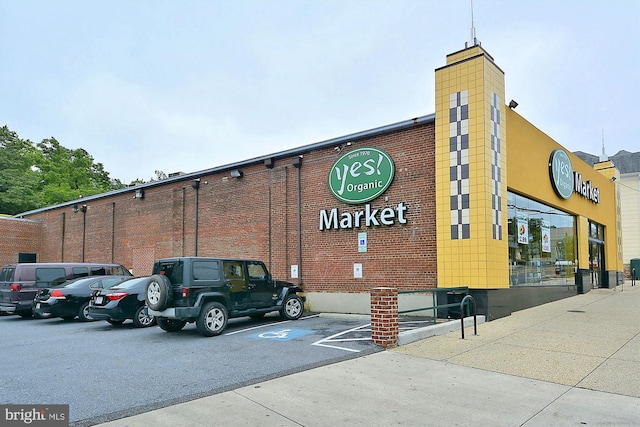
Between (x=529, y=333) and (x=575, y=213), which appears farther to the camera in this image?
(x=575, y=213)

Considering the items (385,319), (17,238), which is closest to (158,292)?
(385,319)

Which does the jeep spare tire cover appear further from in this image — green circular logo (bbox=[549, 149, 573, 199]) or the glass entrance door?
the glass entrance door

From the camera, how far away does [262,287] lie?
36.6ft

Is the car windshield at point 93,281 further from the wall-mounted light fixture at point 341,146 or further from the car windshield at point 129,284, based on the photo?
the wall-mounted light fixture at point 341,146

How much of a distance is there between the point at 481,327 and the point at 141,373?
7186mm

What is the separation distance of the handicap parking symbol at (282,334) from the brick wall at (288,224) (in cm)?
400

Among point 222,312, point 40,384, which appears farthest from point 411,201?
point 40,384

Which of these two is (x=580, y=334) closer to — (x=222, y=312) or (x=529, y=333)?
(x=529, y=333)

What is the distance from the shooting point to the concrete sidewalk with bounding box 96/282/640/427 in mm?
4609

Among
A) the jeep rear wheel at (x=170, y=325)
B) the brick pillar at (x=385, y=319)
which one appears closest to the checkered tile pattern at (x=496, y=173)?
the brick pillar at (x=385, y=319)

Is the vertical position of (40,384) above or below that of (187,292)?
below

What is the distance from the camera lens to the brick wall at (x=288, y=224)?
A: 12.7 m

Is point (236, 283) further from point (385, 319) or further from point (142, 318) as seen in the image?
point (385, 319)

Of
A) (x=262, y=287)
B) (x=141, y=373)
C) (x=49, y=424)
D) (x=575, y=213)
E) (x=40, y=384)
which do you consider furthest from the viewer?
(x=575, y=213)
